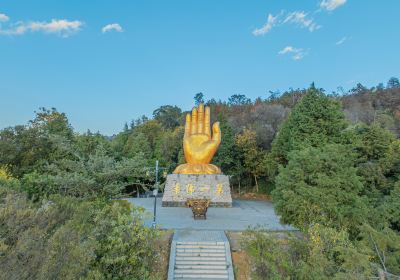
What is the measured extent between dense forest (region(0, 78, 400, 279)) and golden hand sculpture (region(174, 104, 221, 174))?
18.7 ft

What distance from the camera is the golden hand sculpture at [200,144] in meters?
20.5

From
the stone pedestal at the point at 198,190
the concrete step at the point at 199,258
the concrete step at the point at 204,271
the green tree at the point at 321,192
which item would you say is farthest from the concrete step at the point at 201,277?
the stone pedestal at the point at 198,190

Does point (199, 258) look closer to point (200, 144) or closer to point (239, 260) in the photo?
point (239, 260)

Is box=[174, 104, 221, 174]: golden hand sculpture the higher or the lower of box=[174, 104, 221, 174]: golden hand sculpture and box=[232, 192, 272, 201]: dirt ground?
the higher

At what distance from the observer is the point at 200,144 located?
2073 centimetres

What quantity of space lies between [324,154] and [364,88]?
46.0 m

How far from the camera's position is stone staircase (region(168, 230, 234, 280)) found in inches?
388

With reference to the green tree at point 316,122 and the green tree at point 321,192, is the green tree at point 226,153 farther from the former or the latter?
the green tree at point 321,192

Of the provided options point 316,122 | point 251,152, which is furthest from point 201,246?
point 251,152

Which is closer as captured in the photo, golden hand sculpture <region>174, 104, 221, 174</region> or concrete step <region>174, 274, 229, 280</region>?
concrete step <region>174, 274, 229, 280</region>

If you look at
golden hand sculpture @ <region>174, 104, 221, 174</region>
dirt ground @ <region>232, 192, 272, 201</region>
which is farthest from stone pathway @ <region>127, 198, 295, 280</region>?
dirt ground @ <region>232, 192, 272, 201</region>

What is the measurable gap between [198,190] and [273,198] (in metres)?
7.93

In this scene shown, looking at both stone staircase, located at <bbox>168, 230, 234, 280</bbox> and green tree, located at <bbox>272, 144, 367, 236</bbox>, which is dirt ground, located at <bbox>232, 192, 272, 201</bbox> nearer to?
green tree, located at <bbox>272, 144, 367, 236</bbox>

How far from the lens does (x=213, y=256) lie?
Answer: 1054 centimetres
